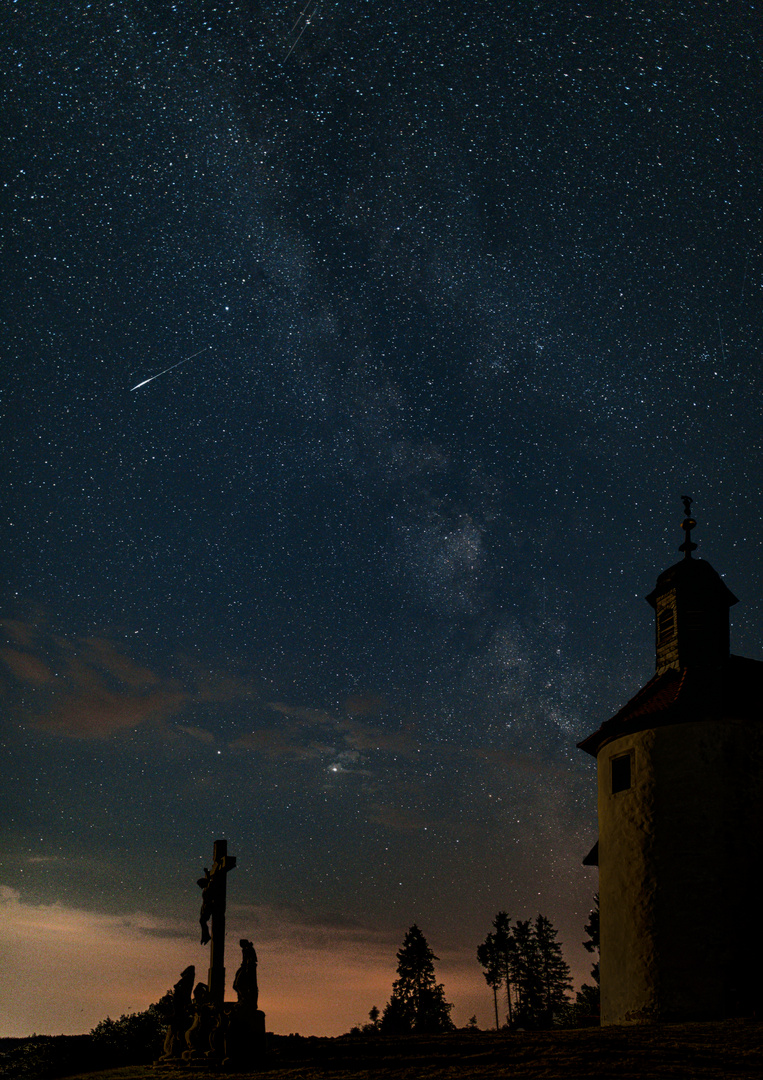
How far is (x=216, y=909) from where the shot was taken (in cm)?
1864

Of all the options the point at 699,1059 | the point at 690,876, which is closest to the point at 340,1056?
the point at 699,1059

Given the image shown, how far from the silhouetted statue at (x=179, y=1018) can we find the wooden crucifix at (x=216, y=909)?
569mm

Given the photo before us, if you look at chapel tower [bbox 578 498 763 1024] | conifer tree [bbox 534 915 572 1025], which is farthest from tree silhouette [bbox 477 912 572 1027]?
chapel tower [bbox 578 498 763 1024]

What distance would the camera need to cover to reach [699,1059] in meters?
11.9

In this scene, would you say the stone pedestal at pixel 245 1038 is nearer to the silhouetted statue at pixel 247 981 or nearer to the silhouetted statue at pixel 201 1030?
the silhouetted statue at pixel 247 981

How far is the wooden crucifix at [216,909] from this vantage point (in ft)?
58.4

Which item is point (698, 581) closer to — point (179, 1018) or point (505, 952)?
point (179, 1018)

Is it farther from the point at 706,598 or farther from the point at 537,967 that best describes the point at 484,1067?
the point at 537,967

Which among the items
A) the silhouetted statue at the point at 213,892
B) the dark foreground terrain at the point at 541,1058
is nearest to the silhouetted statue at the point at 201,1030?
the dark foreground terrain at the point at 541,1058

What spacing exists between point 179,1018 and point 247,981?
83.9 inches

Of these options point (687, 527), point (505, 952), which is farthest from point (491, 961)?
point (687, 527)

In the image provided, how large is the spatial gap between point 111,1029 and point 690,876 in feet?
48.1

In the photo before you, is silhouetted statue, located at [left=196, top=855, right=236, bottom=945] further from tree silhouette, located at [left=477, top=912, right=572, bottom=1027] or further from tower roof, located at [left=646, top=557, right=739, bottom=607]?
tree silhouette, located at [left=477, top=912, right=572, bottom=1027]

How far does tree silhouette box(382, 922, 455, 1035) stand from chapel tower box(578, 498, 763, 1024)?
1754 inches
